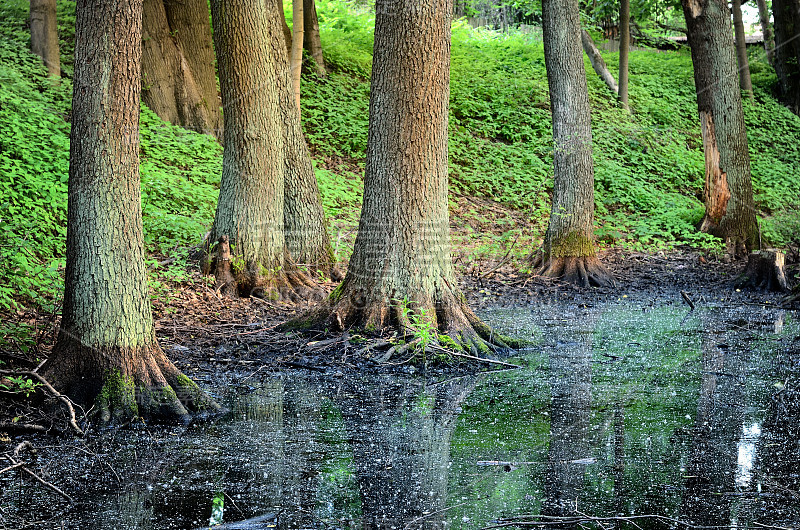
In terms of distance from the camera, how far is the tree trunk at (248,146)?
9.30 meters

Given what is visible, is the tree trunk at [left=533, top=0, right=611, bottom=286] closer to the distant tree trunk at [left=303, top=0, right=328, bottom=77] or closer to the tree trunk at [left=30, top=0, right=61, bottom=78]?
the distant tree trunk at [left=303, top=0, right=328, bottom=77]

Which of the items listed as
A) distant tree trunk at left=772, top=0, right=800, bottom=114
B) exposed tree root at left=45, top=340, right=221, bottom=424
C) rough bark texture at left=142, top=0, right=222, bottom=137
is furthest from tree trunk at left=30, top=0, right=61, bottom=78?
distant tree trunk at left=772, top=0, right=800, bottom=114

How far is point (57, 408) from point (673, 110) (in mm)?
19679

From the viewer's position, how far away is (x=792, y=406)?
5.60 m

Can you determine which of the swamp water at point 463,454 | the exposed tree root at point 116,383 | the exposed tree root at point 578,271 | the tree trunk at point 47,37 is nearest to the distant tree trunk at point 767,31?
the exposed tree root at point 578,271

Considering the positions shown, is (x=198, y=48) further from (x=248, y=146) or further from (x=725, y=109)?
(x=725, y=109)

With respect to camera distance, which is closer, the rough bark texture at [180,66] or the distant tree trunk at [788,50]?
the rough bark texture at [180,66]

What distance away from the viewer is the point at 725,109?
13.7 meters

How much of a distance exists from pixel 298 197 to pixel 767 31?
19574 mm

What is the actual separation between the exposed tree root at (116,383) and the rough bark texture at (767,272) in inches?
358

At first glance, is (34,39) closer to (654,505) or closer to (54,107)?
(54,107)

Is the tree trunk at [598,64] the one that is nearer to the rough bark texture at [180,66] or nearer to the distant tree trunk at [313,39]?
the distant tree trunk at [313,39]

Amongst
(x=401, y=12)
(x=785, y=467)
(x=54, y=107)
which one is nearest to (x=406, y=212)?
(x=401, y=12)

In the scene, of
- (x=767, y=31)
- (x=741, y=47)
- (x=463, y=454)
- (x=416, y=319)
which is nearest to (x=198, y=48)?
(x=416, y=319)
